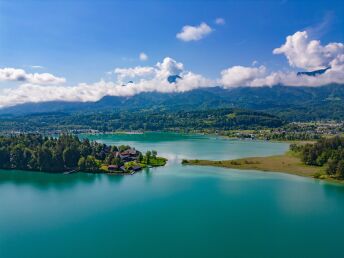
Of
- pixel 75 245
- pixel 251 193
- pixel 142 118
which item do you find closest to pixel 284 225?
pixel 251 193

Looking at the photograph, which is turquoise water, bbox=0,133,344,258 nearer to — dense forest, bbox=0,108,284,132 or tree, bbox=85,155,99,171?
tree, bbox=85,155,99,171

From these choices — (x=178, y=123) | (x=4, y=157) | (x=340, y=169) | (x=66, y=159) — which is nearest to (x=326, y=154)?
(x=340, y=169)

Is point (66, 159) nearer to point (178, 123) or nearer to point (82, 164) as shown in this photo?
point (82, 164)

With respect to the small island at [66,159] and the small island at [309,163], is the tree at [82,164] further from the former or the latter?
the small island at [309,163]

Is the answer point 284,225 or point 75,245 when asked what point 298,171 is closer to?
point 284,225

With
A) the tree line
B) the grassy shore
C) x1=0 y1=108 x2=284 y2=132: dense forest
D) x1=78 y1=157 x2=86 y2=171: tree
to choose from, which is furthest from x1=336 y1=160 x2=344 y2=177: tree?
x1=0 y1=108 x2=284 y2=132: dense forest

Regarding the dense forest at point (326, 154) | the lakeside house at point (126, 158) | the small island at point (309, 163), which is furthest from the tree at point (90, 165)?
the dense forest at point (326, 154)

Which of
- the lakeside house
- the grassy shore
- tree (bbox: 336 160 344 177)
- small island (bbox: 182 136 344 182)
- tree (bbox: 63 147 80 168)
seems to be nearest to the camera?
tree (bbox: 336 160 344 177)
